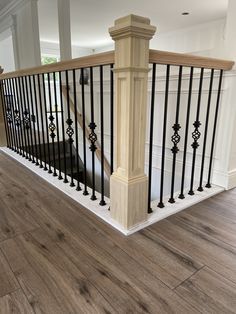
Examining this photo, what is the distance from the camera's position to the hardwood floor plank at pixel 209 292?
0.85 m

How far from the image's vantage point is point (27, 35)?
4445 mm

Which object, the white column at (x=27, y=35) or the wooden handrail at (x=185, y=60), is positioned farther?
the white column at (x=27, y=35)

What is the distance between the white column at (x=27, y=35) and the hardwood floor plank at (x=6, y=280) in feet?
13.5

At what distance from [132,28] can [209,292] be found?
1.13 meters

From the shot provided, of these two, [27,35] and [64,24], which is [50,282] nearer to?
[64,24]

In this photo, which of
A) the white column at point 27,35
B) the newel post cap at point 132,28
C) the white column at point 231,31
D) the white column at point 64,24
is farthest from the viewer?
the white column at point 27,35

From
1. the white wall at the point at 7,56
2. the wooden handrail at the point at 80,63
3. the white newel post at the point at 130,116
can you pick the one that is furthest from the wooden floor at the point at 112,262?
the white wall at the point at 7,56

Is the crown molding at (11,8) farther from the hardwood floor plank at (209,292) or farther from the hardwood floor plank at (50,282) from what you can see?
the hardwood floor plank at (209,292)

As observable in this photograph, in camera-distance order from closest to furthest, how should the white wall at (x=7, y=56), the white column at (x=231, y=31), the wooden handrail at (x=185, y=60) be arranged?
the wooden handrail at (x=185, y=60), the white column at (x=231, y=31), the white wall at (x=7, y=56)

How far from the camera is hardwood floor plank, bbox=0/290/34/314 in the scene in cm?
83

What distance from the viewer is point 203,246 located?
1194 millimetres

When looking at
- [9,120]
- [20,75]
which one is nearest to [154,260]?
[20,75]

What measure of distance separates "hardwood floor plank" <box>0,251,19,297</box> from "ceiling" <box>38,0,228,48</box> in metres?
4.83

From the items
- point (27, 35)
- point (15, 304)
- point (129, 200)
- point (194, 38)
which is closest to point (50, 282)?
point (15, 304)
